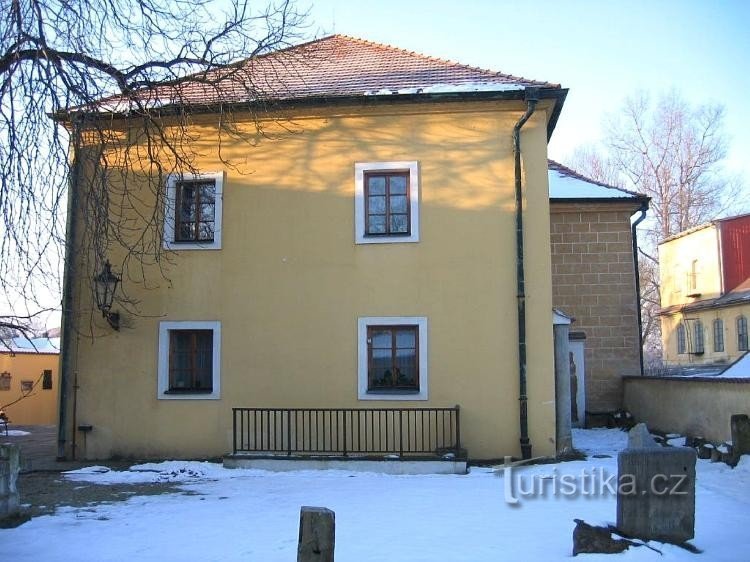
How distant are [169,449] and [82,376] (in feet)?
6.93

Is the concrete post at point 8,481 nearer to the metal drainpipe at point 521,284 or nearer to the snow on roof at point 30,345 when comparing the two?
the snow on roof at point 30,345

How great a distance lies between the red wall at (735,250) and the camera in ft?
103

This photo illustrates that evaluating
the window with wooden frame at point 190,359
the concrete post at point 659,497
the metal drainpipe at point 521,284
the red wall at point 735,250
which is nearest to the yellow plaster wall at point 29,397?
the window with wooden frame at point 190,359

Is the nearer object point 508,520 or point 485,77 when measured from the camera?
point 508,520

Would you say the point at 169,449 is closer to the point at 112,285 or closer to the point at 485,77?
the point at 112,285

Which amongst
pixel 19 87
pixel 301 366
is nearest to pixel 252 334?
pixel 301 366

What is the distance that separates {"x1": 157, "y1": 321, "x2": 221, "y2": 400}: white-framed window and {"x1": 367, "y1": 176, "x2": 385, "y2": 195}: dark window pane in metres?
3.56

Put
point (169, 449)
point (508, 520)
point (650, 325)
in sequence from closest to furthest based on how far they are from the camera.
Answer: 1. point (508, 520)
2. point (169, 449)
3. point (650, 325)

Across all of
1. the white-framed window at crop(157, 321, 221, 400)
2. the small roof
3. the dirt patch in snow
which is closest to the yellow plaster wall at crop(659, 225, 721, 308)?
the small roof

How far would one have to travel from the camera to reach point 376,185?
1246 centimetres

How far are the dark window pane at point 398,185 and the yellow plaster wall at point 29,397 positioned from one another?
21532mm

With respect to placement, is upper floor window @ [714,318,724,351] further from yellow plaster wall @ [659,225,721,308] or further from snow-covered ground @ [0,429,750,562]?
snow-covered ground @ [0,429,750,562]

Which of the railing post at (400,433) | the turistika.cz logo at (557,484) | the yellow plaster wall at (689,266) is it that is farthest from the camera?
the yellow plaster wall at (689,266)

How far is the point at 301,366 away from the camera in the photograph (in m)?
12.2
